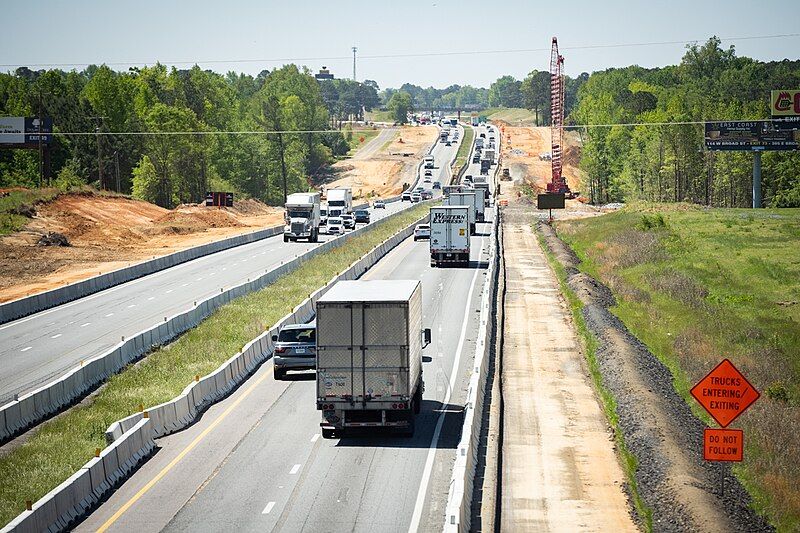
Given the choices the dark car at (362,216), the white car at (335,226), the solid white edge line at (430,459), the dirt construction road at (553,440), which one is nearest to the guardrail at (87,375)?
the solid white edge line at (430,459)

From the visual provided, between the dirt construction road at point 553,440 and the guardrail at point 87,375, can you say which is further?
the guardrail at point 87,375

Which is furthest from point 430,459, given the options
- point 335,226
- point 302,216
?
point 335,226

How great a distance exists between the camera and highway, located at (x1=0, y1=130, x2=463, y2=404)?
42.4 metres

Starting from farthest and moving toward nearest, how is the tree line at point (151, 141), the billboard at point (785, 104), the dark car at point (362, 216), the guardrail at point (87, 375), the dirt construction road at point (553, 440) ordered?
1. the tree line at point (151, 141)
2. the dark car at point (362, 216)
3. the billboard at point (785, 104)
4. the guardrail at point (87, 375)
5. the dirt construction road at point (553, 440)

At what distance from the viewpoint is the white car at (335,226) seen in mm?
105500

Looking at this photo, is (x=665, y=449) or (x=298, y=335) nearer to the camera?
(x=665, y=449)

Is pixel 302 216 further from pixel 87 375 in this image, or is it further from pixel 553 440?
pixel 553 440

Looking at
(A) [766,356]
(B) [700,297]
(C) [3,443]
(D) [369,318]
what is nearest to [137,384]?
(C) [3,443]

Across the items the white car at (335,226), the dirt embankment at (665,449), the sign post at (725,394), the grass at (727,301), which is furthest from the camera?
the white car at (335,226)

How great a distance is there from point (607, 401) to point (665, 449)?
7.25 m

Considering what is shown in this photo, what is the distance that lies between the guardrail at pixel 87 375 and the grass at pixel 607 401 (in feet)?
57.4

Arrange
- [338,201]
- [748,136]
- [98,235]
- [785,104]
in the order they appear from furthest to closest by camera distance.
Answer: [785,104], [748,136], [338,201], [98,235]

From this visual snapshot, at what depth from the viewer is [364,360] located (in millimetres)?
28875

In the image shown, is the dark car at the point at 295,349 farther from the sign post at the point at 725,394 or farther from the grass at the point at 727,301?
the sign post at the point at 725,394
